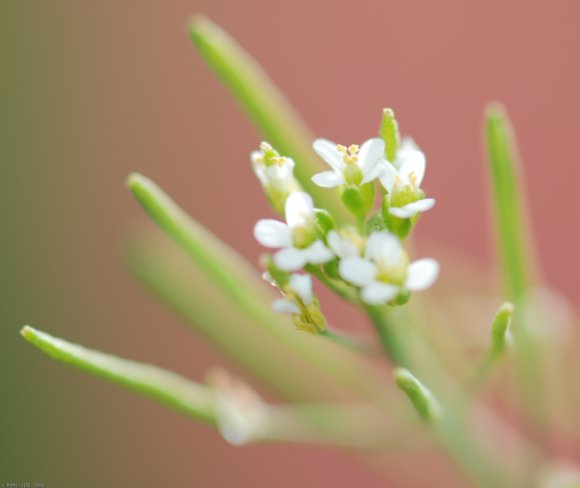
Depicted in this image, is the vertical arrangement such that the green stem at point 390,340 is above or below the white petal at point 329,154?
below

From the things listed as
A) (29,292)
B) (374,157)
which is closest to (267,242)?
(374,157)

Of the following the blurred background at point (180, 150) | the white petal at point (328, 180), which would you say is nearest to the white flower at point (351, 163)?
the white petal at point (328, 180)

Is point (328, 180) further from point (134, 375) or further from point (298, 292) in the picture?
point (134, 375)

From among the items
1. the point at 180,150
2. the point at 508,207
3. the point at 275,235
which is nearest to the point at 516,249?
the point at 508,207

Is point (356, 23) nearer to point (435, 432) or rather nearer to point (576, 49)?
point (576, 49)

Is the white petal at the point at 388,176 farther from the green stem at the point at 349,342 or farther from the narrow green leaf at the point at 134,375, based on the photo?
the narrow green leaf at the point at 134,375

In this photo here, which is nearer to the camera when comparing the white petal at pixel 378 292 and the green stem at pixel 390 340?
the white petal at pixel 378 292

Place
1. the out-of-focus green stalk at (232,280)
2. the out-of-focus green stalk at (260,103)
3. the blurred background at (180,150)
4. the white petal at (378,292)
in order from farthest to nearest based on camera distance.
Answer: the blurred background at (180,150), the out-of-focus green stalk at (260,103), the out-of-focus green stalk at (232,280), the white petal at (378,292)

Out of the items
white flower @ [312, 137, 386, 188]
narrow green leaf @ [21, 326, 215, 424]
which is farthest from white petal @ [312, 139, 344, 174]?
narrow green leaf @ [21, 326, 215, 424]
